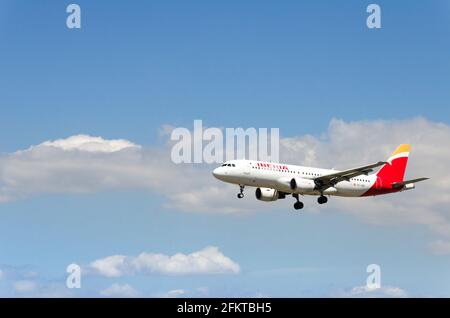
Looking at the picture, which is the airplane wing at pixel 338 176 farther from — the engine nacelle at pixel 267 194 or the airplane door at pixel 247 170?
the airplane door at pixel 247 170

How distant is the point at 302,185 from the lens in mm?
117688

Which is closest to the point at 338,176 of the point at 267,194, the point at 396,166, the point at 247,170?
the point at 267,194

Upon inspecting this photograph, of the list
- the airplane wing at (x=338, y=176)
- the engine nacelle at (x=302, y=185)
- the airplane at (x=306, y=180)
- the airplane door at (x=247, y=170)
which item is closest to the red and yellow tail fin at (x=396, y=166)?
the airplane at (x=306, y=180)

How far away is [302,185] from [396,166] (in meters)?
22.7

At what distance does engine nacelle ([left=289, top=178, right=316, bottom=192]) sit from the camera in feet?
383

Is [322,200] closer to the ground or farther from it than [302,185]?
closer to the ground

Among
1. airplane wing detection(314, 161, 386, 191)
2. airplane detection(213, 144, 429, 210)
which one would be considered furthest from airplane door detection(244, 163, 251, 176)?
airplane wing detection(314, 161, 386, 191)

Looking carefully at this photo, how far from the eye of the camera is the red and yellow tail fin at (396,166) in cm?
13125

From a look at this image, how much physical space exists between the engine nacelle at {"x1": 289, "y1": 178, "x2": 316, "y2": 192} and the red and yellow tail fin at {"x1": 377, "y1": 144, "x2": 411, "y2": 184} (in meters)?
14.4

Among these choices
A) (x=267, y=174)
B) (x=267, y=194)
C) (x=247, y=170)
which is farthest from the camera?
A: (x=267, y=194)

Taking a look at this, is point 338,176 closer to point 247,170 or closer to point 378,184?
point 378,184

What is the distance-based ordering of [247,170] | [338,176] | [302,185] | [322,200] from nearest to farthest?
[247,170] → [302,185] → [338,176] → [322,200]
